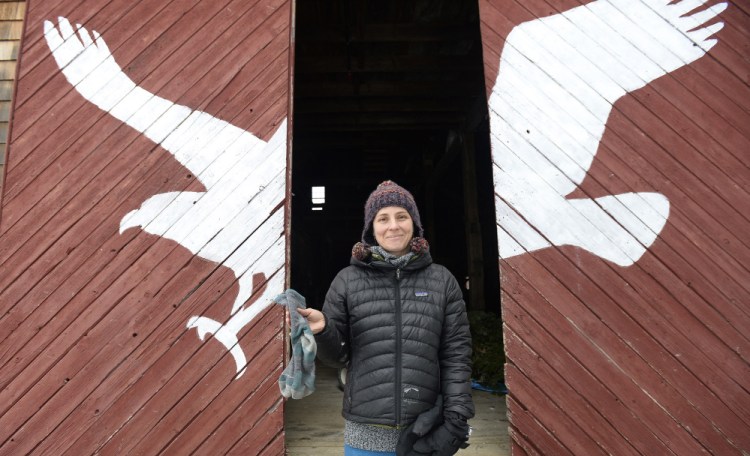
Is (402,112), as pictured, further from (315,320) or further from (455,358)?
(315,320)

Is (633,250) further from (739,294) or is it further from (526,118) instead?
(526,118)

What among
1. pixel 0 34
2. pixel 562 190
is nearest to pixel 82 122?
pixel 0 34

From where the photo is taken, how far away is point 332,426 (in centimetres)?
363

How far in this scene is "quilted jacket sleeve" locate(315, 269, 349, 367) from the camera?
168cm

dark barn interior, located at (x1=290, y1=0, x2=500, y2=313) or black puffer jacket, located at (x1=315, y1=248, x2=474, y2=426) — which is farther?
dark barn interior, located at (x1=290, y1=0, x2=500, y2=313)

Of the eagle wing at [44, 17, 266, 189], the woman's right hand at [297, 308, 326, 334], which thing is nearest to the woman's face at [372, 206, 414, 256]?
the woman's right hand at [297, 308, 326, 334]

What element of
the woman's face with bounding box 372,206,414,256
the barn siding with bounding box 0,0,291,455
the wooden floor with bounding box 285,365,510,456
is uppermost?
the woman's face with bounding box 372,206,414,256

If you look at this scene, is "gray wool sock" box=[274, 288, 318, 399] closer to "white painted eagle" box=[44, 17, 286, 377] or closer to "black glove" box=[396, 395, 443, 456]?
"black glove" box=[396, 395, 443, 456]

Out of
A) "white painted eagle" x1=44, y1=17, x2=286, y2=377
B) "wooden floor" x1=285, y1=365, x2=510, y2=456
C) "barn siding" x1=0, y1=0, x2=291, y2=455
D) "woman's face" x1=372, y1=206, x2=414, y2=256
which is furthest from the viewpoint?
"wooden floor" x1=285, y1=365, x2=510, y2=456

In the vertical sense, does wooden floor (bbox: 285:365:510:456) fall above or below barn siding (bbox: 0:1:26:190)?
below

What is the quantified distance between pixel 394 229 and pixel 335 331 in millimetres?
496

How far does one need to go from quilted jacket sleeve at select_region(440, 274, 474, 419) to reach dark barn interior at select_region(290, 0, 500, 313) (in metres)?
3.63

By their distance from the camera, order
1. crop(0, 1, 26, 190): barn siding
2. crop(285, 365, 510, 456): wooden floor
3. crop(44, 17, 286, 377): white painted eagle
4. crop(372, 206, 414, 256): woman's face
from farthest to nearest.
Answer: crop(0, 1, 26, 190): barn siding < crop(285, 365, 510, 456): wooden floor < crop(44, 17, 286, 377): white painted eagle < crop(372, 206, 414, 256): woman's face

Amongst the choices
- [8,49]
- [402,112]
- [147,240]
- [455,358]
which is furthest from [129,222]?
[402,112]
